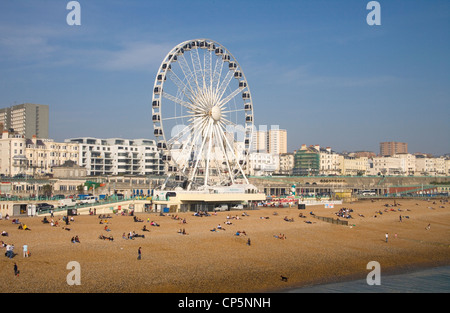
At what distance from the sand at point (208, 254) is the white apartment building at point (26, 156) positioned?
58808 millimetres

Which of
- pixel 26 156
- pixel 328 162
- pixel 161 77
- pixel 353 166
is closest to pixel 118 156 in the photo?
pixel 26 156

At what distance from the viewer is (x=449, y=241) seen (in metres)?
38.8

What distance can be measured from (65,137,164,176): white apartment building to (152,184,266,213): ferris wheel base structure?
54678 millimetres

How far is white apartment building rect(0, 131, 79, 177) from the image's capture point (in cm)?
9469

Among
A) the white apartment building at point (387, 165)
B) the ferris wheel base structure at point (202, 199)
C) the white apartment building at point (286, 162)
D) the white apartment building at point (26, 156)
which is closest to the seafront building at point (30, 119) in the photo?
the white apartment building at point (26, 156)

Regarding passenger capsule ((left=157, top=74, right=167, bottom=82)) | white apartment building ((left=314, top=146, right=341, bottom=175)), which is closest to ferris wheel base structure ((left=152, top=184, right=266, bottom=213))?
passenger capsule ((left=157, top=74, right=167, bottom=82))

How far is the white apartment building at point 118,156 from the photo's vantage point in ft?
356

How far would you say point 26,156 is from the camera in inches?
3799

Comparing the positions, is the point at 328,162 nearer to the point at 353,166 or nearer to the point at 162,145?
the point at 353,166

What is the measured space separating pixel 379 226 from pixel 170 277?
2672 cm

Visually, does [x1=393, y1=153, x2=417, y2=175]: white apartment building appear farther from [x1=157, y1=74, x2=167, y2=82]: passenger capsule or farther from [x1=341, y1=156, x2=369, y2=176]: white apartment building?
[x1=157, y1=74, x2=167, y2=82]: passenger capsule
